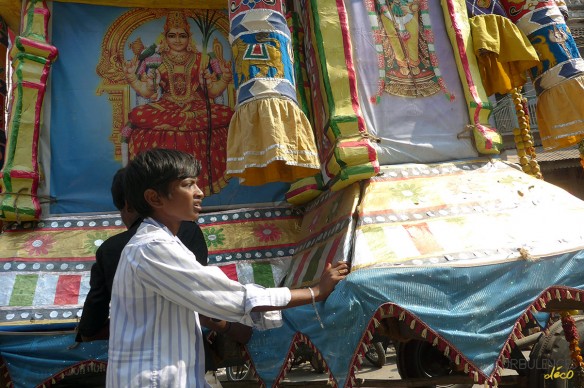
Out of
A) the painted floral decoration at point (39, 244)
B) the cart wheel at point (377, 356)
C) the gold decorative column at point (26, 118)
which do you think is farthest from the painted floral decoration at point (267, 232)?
the cart wheel at point (377, 356)

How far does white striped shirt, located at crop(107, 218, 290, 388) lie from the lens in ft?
5.36

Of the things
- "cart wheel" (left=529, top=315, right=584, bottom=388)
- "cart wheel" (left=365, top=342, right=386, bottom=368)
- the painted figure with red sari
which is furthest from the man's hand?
"cart wheel" (left=365, top=342, right=386, bottom=368)

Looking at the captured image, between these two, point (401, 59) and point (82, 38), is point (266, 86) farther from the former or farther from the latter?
point (82, 38)

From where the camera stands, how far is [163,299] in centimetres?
171

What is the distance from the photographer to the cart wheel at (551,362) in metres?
3.26

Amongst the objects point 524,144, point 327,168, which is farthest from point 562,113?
point 327,168

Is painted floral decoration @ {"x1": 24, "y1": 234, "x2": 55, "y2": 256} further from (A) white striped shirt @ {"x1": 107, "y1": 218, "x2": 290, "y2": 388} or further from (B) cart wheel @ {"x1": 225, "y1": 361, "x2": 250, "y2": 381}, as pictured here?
(B) cart wheel @ {"x1": 225, "y1": 361, "x2": 250, "y2": 381}

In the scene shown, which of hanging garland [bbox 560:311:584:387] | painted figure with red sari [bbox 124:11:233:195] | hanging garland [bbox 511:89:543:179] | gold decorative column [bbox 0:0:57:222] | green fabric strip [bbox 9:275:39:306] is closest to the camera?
hanging garland [bbox 560:311:584:387]

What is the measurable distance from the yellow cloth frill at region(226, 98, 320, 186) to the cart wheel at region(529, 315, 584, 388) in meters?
1.79

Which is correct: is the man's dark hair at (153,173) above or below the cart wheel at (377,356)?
above

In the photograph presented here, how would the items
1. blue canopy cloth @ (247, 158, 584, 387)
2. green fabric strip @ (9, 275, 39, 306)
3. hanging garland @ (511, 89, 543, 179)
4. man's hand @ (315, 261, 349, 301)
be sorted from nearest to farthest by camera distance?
man's hand @ (315, 261, 349, 301) → blue canopy cloth @ (247, 158, 584, 387) → green fabric strip @ (9, 275, 39, 306) → hanging garland @ (511, 89, 543, 179)

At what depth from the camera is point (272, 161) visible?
9.43 ft

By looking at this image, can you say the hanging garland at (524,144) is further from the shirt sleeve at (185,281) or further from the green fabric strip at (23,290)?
the green fabric strip at (23,290)

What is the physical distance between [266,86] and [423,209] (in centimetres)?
108
